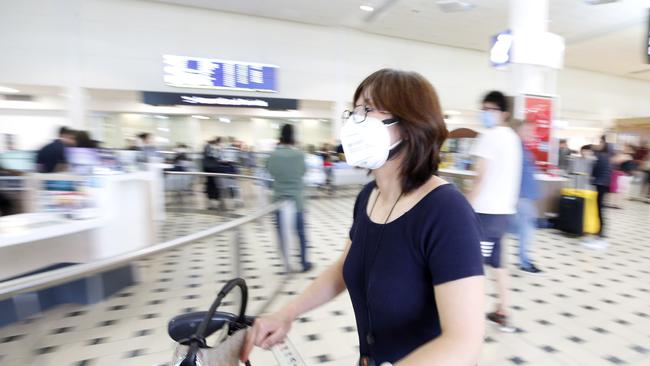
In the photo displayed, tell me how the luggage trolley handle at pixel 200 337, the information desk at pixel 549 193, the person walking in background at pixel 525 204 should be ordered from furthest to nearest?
1. the information desk at pixel 549 193
2. the person walking in background at pixel 525 204
3. the luggage trolley handle at pixel 200 337

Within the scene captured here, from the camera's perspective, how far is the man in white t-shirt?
2490 mm

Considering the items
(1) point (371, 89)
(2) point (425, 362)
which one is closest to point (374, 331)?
(2) point (425, 362)

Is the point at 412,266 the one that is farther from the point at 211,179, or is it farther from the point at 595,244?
the point at 211,179

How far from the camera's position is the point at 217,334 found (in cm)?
86

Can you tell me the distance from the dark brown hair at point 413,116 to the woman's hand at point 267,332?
455 mm

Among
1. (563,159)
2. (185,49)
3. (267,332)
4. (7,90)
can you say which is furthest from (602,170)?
(7,90)

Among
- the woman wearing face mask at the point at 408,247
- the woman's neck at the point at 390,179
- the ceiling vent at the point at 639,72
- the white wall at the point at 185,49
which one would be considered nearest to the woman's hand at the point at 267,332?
the woman wearing face mask at the point at 408,247

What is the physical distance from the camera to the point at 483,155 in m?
2.53

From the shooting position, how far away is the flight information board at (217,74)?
997cm

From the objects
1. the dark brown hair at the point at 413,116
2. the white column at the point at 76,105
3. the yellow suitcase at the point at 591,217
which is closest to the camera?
the dark brown hair at the point at 413,116

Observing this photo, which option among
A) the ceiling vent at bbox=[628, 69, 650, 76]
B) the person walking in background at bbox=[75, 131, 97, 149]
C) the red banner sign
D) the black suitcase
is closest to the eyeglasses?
the person walking in background at bbox=[75, 131, 97, 149]

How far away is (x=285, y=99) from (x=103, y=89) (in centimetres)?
483

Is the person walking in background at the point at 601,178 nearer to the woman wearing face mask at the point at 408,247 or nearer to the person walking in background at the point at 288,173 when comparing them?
the person walking in background at the point at 288,173

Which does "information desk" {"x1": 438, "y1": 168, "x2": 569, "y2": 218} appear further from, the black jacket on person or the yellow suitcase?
the black jacket on person
